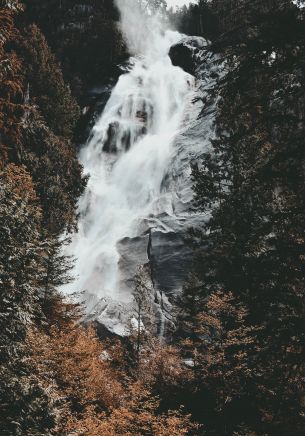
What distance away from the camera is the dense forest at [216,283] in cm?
630

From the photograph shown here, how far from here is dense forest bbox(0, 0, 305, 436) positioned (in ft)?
20.7

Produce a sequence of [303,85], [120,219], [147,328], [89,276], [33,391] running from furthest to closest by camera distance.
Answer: [120,219]
[89,276]
[147,328]
[33,391]
[303,85]

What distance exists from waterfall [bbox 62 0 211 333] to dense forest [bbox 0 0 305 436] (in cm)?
466

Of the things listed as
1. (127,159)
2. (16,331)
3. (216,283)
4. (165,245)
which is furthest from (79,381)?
(127,159)

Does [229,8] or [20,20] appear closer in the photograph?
[229,8]

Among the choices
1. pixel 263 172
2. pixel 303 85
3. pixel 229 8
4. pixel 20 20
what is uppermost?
pixel 20 20

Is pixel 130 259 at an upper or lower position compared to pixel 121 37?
lower

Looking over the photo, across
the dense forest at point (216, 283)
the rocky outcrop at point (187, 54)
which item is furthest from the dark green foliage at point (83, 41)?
the dense forest at point (216, 283)

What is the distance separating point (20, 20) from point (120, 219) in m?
40.1

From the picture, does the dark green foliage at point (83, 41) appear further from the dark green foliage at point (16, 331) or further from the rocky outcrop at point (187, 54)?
the dark green foliage at point (16, 331)

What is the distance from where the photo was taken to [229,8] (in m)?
6.50

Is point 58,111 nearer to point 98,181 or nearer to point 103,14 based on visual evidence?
point 98,181

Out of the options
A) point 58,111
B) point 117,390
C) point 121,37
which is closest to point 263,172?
point 117,390

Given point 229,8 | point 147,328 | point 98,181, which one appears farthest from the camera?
point 98,181
